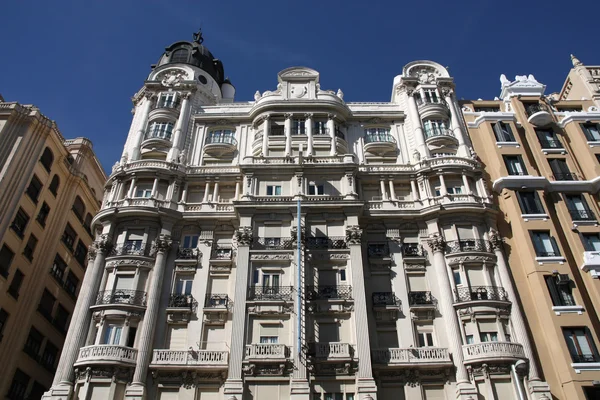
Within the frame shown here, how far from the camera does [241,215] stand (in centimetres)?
3884

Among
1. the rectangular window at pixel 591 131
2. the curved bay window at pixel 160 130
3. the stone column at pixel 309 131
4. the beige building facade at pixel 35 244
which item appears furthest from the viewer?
the curved bay window at pixel 160 130

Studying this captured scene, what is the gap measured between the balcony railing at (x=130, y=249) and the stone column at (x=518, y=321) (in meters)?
25.8

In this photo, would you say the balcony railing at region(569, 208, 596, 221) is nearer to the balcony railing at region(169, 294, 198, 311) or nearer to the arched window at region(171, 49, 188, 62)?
the balcony railing at region(169, 294, 198, 311)

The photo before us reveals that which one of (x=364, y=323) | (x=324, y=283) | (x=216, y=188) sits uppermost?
(x=216, y=188)

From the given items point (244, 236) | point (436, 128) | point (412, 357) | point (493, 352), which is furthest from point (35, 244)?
point (493, 352)

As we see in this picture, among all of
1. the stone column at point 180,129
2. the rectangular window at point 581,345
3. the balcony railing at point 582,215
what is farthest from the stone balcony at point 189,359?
the balcony railing at point 582,215

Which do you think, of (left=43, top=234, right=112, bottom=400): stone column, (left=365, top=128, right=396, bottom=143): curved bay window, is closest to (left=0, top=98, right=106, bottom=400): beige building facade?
(left=43, top=234, right=112, bottom=400): stone column

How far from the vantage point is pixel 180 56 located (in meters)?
55.1

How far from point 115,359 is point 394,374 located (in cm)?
1766

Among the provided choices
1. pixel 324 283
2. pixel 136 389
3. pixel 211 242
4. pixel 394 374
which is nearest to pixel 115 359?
pixel 136 389

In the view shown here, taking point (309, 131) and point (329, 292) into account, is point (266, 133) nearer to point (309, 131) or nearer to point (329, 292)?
point (309, 131)

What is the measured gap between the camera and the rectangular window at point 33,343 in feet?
134

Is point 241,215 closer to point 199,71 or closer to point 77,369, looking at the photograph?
point 77,369

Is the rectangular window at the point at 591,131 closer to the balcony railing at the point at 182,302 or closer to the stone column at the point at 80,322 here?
the balcony railing at the point at 182,302
